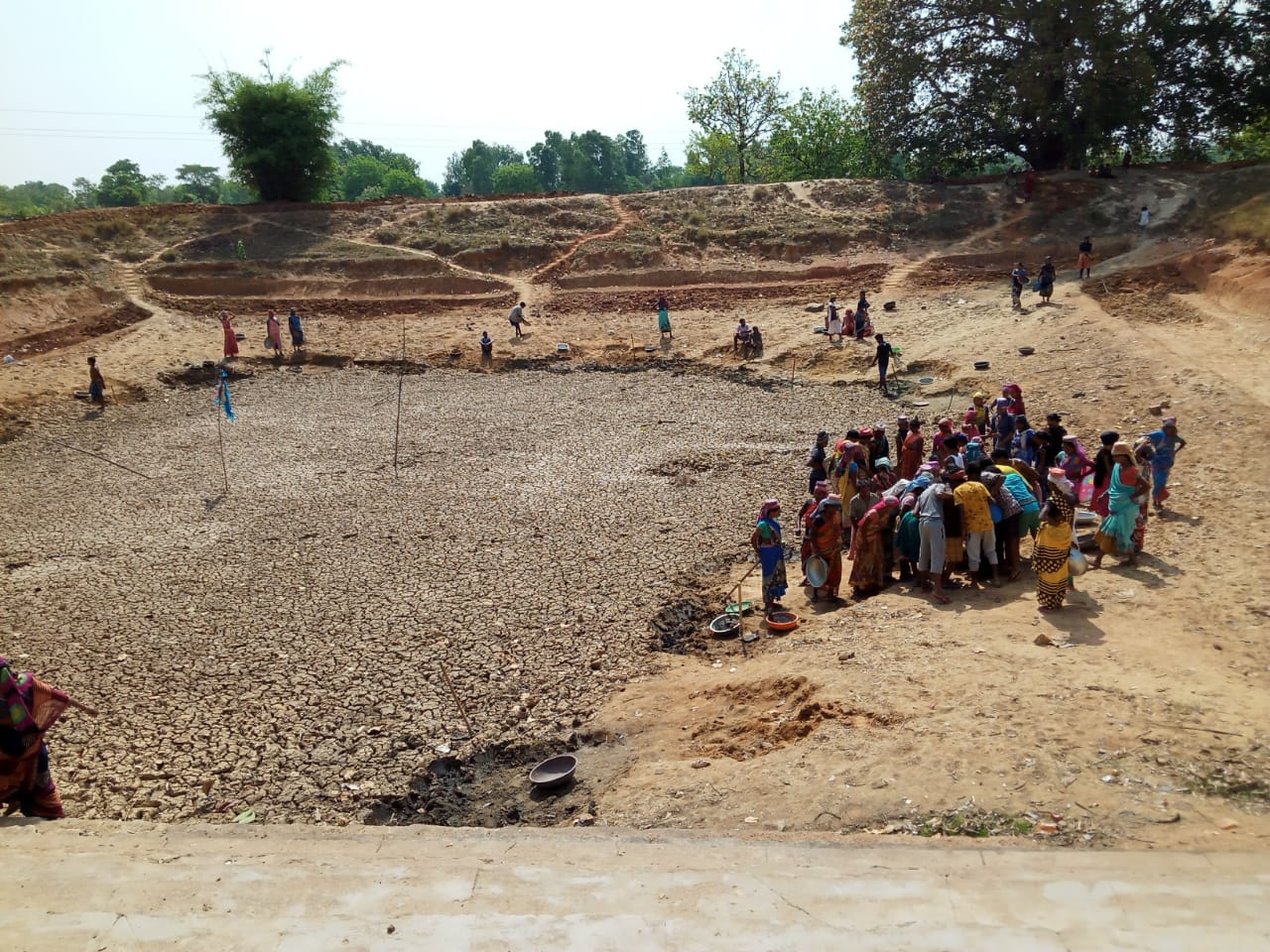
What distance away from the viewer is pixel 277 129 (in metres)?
40.5

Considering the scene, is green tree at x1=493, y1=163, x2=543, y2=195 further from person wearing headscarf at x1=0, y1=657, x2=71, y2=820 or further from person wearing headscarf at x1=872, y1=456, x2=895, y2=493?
person wearing headscarf at x1=0, y1=657, x2=71, y2=820

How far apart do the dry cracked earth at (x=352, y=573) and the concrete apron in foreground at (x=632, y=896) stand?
5.07ft

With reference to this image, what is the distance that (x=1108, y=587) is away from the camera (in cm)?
914

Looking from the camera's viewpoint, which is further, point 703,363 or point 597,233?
point 597,233

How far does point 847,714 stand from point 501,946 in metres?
3.65

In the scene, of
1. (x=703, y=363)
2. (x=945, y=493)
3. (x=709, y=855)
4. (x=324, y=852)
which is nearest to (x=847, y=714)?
(x=709, y=855)

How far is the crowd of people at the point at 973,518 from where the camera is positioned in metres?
9.26

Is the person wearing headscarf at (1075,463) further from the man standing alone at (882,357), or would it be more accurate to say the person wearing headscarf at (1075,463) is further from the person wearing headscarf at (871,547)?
the man standing alone at (882,357)

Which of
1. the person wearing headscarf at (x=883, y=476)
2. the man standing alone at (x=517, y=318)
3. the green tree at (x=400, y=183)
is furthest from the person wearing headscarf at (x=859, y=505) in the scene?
the green tree at (x=400, y=183)

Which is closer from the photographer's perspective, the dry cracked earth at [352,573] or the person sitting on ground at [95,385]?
the dry cracked earth at [352,573]

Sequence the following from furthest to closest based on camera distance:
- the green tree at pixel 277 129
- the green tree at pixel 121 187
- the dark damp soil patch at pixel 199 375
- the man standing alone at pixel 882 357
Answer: the green tree at pixel 121 187
the green tree at pixel 277 129
the dark damp soil patch at pixel 199 375
the man standing alone at pixel 882 357

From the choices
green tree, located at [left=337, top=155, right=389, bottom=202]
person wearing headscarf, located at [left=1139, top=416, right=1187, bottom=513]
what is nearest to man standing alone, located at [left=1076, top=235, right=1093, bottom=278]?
person wearing headscarf, located at [left=1139, top=416, right=1187, bottom=513]

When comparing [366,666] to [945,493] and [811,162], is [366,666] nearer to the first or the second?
[945,493]

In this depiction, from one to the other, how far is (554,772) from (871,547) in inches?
178
